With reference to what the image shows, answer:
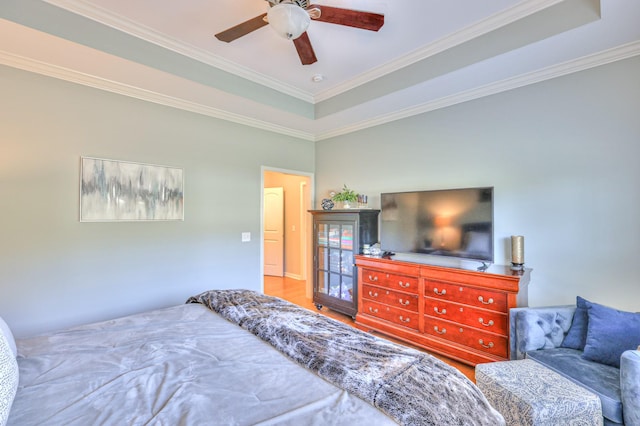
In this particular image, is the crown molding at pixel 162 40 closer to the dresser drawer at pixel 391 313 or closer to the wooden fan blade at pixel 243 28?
the wooden fan blade at pixel 243 28

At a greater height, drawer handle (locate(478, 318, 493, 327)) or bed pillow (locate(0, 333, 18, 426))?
bed pillow (locate(0, 333, 18, 426))

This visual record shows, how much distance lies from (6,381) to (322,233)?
11.1 feet

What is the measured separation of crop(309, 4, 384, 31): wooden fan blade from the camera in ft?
A: 5.89

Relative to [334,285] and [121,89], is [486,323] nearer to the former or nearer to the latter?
[334,285]

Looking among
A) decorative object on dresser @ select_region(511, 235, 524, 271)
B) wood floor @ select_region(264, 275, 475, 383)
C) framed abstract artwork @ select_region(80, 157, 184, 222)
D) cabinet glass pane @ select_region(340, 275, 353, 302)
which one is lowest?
wood floor @ select_region(264, 275, 475, 383)

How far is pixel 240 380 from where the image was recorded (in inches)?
44.6

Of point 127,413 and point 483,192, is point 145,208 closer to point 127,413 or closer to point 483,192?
point 127,413

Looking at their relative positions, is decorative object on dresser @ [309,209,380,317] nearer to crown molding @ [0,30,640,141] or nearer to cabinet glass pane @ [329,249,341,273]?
cabinet glass pane @ [329,249,341,273]

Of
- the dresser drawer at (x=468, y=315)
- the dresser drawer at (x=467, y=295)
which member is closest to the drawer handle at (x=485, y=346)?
the dresser drawer at (x=468, y=315)

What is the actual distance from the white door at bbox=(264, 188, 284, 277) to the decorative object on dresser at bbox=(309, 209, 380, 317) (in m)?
2.31

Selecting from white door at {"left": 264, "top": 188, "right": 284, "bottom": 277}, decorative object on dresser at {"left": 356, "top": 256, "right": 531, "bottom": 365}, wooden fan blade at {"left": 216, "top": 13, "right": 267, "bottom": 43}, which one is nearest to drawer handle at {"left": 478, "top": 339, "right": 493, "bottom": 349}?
decorative object on dresser at {"left": 356, "top": 256, "right": 531, "bottom": 365}

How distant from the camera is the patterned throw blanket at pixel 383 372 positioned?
3.14 feet

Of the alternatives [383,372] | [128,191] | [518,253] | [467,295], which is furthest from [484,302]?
[128,191]

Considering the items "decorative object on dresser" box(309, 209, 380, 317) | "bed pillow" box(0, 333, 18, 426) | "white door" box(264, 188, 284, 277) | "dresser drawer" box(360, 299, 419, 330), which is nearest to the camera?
"bed pillow" box(0, 333, 18, 426)
